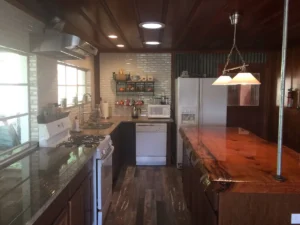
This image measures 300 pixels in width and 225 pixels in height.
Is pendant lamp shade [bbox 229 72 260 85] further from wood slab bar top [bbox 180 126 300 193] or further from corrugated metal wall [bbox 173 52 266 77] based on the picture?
corrugated metal wall [bbox 173 52 266 77]

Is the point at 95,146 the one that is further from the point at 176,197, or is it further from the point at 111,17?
the point at 176,197

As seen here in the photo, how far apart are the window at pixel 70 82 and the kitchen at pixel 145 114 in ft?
0.09

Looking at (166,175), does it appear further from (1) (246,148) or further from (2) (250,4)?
(2) (250,4)

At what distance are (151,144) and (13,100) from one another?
3.06 metres

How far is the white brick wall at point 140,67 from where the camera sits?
585 centimetres

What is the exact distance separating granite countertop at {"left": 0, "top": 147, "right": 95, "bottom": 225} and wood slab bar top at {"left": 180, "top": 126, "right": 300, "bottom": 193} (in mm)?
941

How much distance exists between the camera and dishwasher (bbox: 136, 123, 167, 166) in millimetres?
5250

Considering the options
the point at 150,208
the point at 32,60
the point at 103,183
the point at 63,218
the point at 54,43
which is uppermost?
the point at 54,43

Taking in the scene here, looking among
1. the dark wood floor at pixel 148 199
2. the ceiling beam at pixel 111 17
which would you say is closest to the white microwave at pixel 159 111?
the dark wood floor at pixel 148 199

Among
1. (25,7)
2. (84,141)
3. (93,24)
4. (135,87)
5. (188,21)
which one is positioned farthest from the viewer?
(135,87)

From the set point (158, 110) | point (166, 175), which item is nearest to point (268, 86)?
point (158, 110)

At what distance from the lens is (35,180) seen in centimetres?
183

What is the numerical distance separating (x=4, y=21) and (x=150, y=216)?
2.49 meters

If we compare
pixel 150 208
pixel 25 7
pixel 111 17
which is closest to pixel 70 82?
pixel 111 17
